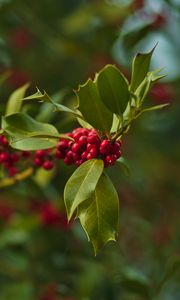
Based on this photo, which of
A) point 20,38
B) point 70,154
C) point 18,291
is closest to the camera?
point 70,154

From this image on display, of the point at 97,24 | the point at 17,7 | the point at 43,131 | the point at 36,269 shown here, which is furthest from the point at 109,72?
the point at 97,24

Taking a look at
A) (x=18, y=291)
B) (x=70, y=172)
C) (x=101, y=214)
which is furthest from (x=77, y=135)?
(x=70, y=172)

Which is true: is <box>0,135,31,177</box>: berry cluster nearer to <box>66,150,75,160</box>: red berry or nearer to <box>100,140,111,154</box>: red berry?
<box>66,150,75,160</box>: red berry

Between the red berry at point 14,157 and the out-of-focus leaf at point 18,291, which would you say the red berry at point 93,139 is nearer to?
the red berry at point 14,157

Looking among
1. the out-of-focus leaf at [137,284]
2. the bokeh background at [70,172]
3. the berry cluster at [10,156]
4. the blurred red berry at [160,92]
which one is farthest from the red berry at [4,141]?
the blurred red berry at [160,92]

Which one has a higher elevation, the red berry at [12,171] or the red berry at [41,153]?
the red berry at [41,153]

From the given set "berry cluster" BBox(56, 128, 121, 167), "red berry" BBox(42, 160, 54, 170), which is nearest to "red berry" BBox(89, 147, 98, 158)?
"berry cluster" BBox(56, 128, 121, 167)

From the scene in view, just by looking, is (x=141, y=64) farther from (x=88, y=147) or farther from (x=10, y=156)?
(x=10, y=156)
